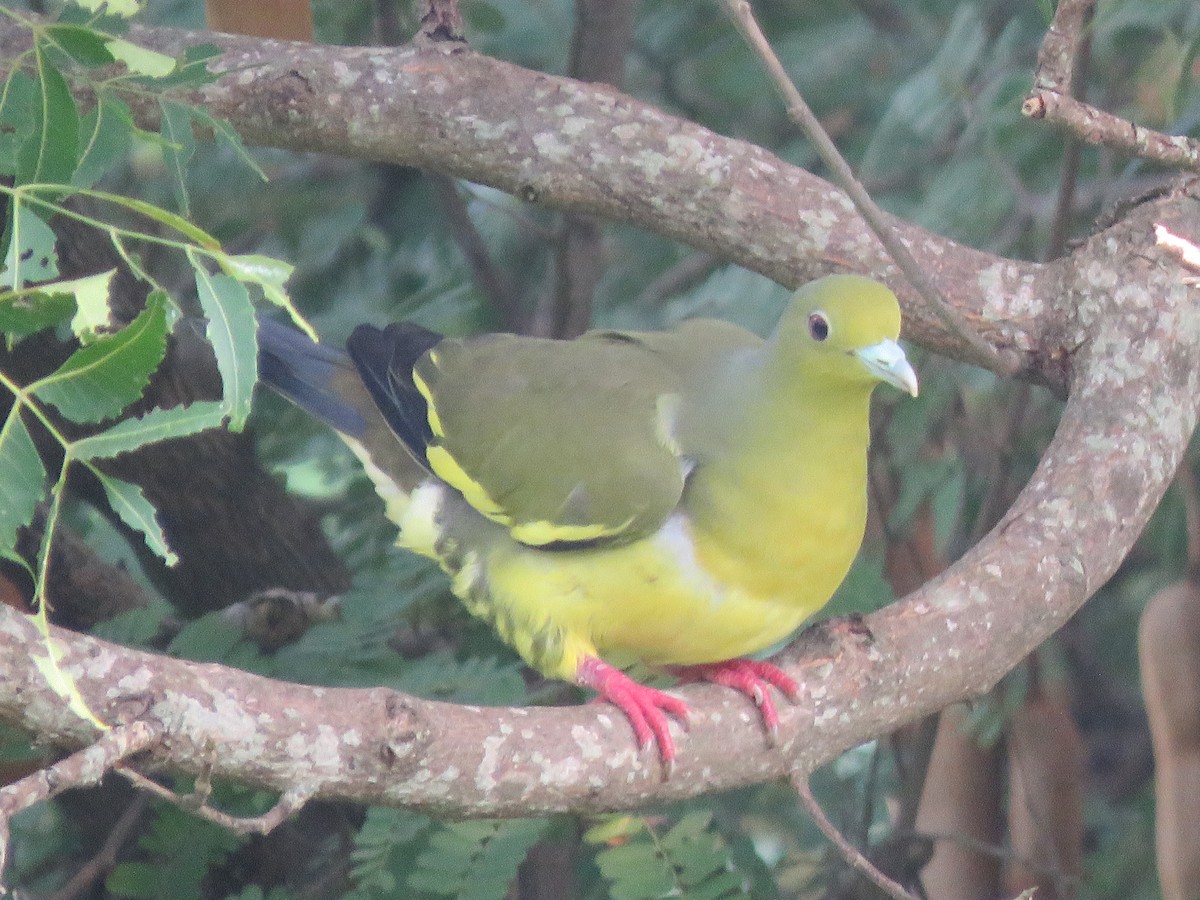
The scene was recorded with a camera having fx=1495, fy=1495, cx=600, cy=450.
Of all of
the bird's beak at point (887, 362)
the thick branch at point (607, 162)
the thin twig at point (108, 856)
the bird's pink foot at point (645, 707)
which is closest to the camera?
the bird's pink foot at point (645, 707)

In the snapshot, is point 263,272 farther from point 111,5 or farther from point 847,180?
point 847,180

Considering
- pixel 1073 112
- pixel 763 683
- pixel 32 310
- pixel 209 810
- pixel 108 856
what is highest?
pixel 1073 112

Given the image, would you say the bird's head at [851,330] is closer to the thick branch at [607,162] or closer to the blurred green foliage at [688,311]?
the thick branch at [607,162]

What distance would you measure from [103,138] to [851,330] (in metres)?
0.89

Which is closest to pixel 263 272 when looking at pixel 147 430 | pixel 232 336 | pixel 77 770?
pixel 232 336

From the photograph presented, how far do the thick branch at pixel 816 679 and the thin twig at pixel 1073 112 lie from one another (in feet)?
1.27

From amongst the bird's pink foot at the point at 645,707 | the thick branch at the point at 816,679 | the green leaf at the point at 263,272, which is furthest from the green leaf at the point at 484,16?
the green leaf at the point at 263,272

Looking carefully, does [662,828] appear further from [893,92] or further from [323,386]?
[893,92]

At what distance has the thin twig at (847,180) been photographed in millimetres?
1335

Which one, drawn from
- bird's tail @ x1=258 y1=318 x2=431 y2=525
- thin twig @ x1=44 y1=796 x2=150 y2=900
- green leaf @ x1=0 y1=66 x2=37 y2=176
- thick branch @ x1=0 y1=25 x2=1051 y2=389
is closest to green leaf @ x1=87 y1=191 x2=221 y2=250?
green leaf @ x1=0 y1=66 x2=37 y2=176

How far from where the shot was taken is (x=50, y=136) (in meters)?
1.27

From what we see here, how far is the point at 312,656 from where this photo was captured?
7.65ft

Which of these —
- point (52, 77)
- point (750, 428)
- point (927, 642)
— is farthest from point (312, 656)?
point (52, 77)

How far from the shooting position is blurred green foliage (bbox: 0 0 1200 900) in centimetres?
220
